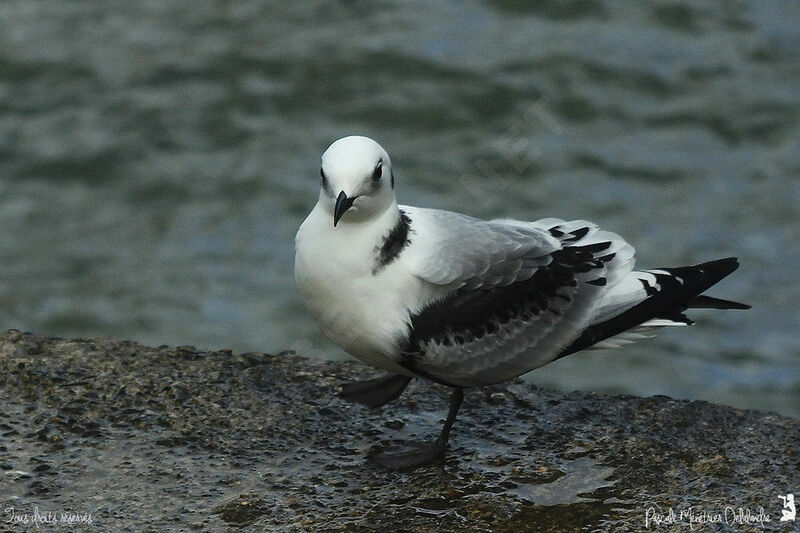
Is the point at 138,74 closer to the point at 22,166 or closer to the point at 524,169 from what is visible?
the point at 22,166

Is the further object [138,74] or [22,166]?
[138,74]

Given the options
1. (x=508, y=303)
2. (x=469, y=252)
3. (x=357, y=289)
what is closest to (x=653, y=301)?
(x=508, y=303)

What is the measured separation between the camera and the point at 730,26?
41.8ft

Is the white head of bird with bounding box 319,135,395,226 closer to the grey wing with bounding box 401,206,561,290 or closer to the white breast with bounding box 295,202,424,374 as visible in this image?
the white breast with bounding box 295,202,424,374

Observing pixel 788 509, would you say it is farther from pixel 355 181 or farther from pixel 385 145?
pixel 385 145

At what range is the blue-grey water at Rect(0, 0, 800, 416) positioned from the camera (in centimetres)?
980

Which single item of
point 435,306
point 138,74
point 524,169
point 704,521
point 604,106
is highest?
point 138,74

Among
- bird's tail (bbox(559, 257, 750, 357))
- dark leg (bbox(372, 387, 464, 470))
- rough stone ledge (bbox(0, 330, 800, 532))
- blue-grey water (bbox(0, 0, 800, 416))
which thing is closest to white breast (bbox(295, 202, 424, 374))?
dark leg (bbox(372, 387, 464, 470))

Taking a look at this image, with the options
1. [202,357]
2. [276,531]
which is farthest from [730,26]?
[276,531]

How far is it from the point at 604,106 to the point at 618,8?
1.82 meters

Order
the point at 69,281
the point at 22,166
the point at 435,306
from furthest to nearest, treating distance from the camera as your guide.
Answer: the point at 22,166 → the point at 69,281 → the point at 435,306

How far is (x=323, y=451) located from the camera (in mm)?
5012

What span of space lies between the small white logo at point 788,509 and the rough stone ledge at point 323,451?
30mm

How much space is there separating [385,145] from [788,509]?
286 inches
